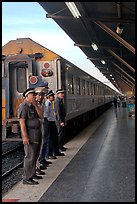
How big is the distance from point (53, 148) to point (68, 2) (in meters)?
4.76

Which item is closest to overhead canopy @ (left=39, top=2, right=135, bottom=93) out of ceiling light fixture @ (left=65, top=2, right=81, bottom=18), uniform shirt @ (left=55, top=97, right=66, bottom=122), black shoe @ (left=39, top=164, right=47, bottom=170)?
ceiling light fixture @ (left=65, top=2, right=81, bottom=18)

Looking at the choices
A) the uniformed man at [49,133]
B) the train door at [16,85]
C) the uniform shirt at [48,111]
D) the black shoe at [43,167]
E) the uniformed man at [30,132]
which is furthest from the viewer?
the train door at [16,85]

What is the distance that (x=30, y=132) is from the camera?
6.13 m

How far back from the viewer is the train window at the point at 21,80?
1036cm

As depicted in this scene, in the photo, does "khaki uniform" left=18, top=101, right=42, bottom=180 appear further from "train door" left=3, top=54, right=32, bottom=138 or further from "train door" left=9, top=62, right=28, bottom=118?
"train door" left=9, top=62, right=28, bottom=118

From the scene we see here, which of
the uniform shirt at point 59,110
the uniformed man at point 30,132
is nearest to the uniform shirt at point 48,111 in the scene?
the uniform shirt at point 59,110

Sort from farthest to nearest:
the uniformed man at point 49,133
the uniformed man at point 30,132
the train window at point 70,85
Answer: the train window at point 70,85
the uniformed man at point 49,133
the uniformed man at point 30,132

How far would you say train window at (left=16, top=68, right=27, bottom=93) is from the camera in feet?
34.0

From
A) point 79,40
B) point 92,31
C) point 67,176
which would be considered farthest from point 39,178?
point 79,40

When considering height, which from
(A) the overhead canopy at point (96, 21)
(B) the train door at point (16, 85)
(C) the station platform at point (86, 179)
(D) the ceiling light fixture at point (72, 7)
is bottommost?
(C) the station platform at point (86, 179)

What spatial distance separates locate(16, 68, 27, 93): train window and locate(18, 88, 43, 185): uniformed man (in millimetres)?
4249

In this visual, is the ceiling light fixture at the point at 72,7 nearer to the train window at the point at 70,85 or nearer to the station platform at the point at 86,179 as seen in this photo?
the train window at the point at 70,85

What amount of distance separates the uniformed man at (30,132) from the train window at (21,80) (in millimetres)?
4249

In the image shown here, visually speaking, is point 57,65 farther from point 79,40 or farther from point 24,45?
point 79,40
